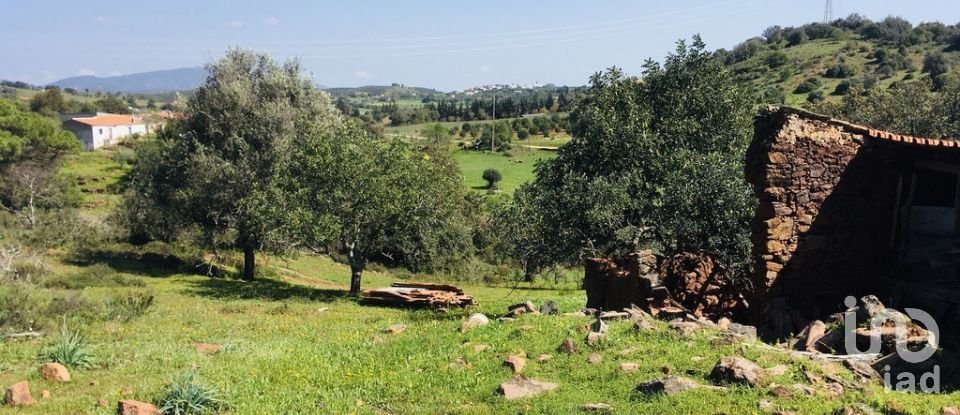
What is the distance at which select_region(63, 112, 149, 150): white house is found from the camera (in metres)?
94.9

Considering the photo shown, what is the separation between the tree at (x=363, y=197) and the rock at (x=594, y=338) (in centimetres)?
1574

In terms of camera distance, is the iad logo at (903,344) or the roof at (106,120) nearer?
the iad logo at (903,344)

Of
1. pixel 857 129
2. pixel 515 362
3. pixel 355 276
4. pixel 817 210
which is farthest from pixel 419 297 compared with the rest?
pixel 857 129

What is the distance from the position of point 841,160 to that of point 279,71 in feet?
91.9

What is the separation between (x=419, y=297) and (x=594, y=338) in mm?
14541

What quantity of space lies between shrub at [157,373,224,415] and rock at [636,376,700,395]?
19.0 ft

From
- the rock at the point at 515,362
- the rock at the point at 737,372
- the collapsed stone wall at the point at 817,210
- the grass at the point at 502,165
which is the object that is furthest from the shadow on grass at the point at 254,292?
the grass at the point at 502,165

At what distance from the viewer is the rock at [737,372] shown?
26.5 ft

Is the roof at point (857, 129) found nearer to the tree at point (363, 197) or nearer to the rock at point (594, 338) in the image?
the rock at point (594, 338)

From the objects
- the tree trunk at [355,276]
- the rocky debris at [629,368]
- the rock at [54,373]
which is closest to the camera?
the rocky debris at [629,368]

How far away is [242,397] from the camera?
9312mm

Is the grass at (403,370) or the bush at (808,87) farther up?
the bush at (808,87)

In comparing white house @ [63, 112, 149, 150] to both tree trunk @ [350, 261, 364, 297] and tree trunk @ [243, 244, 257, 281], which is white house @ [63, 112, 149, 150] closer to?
tree trunk @ [243, 244, 257, 281]

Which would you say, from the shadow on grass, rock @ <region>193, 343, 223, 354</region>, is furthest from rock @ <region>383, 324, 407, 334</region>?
the shadow on grass
